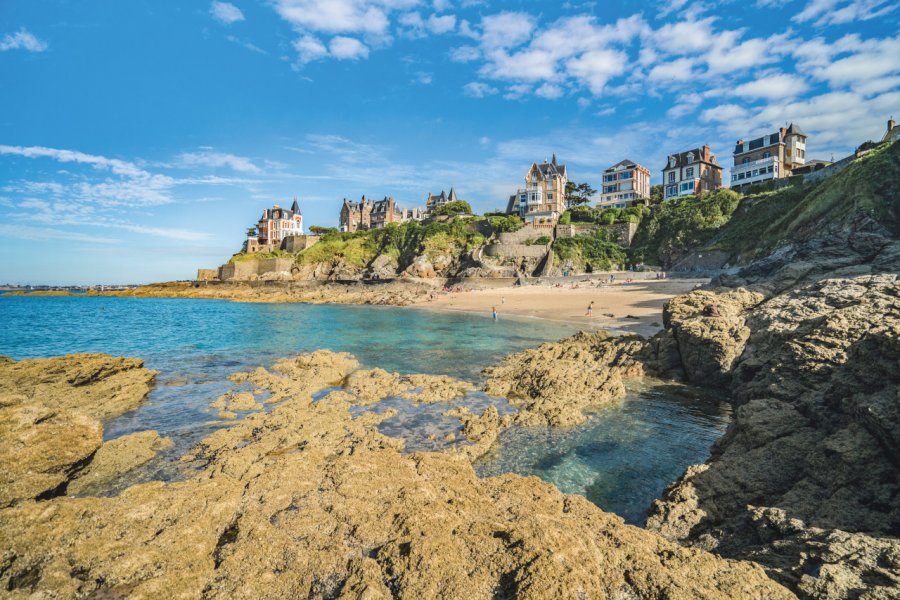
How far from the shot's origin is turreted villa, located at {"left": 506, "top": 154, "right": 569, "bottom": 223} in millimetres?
77250

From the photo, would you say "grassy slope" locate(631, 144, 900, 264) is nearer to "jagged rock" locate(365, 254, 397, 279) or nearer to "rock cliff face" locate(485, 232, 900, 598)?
"rock cliff face" locate(485, 232, 900, 598)

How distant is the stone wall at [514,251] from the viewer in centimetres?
6169

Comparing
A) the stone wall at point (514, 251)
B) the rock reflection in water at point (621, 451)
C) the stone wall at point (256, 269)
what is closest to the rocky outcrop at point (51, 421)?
the rock reflection in water at point (621, 451)

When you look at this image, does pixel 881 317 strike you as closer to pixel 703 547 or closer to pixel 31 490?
pixel 703 547

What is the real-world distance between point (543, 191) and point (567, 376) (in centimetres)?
7026

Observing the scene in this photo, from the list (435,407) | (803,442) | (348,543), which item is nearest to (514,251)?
(435,407)

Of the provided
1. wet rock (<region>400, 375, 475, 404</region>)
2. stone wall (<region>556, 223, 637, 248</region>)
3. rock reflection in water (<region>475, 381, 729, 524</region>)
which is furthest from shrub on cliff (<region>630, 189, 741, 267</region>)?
wet rock (<region>400, 375, 475, 404</region>)

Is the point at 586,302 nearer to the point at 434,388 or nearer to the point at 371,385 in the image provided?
the point at 434,388

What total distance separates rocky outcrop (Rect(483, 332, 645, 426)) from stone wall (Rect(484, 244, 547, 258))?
147 ft

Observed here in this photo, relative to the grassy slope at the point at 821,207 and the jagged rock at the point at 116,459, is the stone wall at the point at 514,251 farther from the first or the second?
the jagged rock at the point at 116,459

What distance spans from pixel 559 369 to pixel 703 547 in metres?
9.21

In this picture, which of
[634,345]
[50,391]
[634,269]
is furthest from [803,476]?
[634,269]

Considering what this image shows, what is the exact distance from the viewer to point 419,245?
234 feet

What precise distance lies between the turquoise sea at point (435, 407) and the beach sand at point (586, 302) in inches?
139
